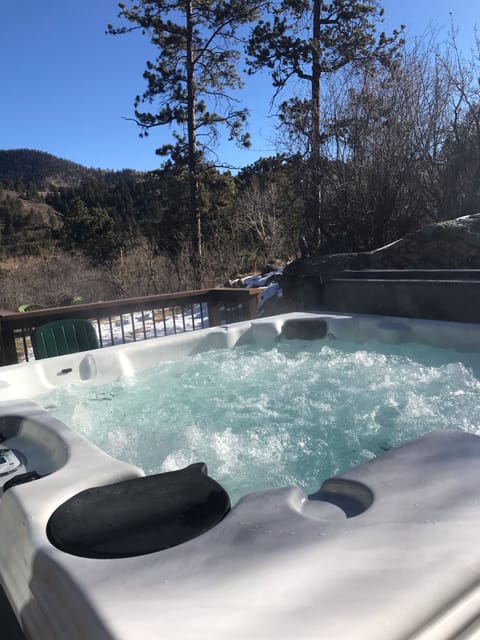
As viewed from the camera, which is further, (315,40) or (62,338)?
(315,40)

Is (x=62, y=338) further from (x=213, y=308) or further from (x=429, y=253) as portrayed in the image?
(x=429, y=253)

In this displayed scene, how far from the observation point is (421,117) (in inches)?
214

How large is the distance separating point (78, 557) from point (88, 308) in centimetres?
279

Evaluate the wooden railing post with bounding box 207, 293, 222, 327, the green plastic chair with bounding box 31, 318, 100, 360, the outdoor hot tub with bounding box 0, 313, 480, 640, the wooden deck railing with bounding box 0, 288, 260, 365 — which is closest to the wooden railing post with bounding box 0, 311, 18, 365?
the wooden deck railing with bounding box 0, 288, 260, 365

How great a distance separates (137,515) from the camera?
917mm

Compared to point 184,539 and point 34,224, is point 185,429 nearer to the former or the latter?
point 184,539

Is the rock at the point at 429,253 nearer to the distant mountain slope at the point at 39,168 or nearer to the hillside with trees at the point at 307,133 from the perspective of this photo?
the hillside with trees at the point at 307,133

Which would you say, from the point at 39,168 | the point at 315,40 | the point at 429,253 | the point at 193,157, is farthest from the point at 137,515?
the point at 39,168

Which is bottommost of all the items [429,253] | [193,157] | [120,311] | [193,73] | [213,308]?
[213,308]

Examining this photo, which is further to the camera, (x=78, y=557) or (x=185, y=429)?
(x=185, y=429)

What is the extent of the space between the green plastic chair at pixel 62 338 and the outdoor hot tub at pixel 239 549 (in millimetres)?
1720

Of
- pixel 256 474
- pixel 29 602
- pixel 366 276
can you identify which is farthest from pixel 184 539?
pixel 366 276

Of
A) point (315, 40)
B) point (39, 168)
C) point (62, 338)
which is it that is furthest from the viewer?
point (39, 168)

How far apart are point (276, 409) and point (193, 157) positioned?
717cm
